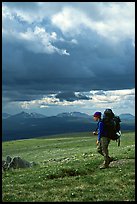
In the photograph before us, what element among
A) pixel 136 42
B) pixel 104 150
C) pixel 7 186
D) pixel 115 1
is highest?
pixel 115 1

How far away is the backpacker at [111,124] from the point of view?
70.1 ft

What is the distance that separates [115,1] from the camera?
14008 millimetres

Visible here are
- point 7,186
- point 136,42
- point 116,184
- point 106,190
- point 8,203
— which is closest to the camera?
point 136,42

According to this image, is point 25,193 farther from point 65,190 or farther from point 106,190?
point 106,190

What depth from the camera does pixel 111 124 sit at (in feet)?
70.6

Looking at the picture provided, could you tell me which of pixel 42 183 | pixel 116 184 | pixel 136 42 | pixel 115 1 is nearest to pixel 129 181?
pixel 116 184

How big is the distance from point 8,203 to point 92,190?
155 inches

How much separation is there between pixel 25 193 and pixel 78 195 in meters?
2.70

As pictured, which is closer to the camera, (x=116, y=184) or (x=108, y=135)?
(x=116, y=184)

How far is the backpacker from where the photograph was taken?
70.1 feet

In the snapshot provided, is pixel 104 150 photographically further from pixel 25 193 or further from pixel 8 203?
pixel 8 203

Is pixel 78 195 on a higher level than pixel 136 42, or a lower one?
lower

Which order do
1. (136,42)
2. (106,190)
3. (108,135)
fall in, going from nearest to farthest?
(136,42) < (106,190) < (108,135)

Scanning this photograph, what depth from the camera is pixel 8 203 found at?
14977 mm
